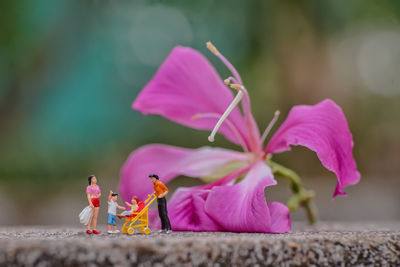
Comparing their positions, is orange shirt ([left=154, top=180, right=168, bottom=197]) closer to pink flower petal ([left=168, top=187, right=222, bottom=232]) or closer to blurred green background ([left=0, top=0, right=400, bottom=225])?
pink flower petal ([left=168, top=187, right=222, bottom=232])

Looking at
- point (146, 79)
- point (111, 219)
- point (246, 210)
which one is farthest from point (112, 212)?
point (146, 79)

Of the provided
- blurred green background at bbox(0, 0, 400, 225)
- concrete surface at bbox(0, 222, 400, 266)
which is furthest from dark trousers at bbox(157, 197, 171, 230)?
blurred green background at bbox(0, 0, 400, 225)

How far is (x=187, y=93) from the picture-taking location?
62 cm

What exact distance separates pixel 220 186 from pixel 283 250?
131mm

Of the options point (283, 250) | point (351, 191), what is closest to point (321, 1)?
point (351, 191)

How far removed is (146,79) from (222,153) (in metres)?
1.48

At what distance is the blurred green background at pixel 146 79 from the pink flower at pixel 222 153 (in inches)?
50.3

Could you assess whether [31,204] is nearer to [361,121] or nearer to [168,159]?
[361,121]

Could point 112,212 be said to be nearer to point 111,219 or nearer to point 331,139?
point 111,219

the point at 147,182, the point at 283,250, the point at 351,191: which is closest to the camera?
the point at 283,250

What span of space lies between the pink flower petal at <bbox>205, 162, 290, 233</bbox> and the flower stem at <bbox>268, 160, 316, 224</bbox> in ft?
0.17

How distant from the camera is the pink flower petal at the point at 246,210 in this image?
49 cm

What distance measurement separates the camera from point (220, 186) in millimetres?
520

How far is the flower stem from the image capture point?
570mm
